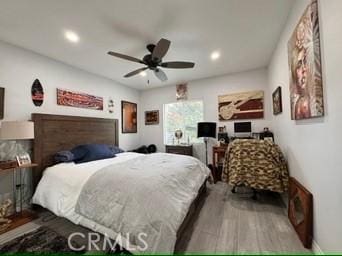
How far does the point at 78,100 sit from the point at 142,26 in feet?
7.61

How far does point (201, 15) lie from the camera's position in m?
2.14

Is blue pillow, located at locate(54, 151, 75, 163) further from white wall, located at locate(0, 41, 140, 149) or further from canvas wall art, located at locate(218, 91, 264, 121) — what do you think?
canvas wall art, located at locate(218, 91, 264, 121)

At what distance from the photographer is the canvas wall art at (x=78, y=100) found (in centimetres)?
340

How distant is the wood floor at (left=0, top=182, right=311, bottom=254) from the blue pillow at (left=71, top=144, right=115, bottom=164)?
3.13 feet

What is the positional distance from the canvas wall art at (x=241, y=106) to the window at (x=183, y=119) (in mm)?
649

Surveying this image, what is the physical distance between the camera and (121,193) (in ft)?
5.88

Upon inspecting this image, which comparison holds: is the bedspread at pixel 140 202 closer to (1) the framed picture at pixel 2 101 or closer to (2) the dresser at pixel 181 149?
(1) the framed picture at pixel 2 101

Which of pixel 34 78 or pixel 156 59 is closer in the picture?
pixel 156 59

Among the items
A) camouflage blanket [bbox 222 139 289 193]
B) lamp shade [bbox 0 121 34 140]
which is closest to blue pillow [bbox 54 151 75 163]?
lamp shade [bbox 0 121 34 140]

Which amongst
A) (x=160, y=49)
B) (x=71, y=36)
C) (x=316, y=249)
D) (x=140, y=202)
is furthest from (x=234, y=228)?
(x=71, y=36)

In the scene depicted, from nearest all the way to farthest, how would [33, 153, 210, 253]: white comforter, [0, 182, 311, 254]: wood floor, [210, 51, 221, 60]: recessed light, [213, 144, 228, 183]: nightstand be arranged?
1. [0, 182, 311, 254]: wood floor
2. [33, 153, 210, 253]: white comforter
3. [210, 51, 221, 60]: recessed light
4. [213, 144, 228, 183]: nightstand

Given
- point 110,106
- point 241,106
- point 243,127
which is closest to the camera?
point 243,127

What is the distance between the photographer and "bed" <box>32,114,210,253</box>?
1553mm

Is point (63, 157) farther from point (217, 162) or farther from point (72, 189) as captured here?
point (217, 162)
